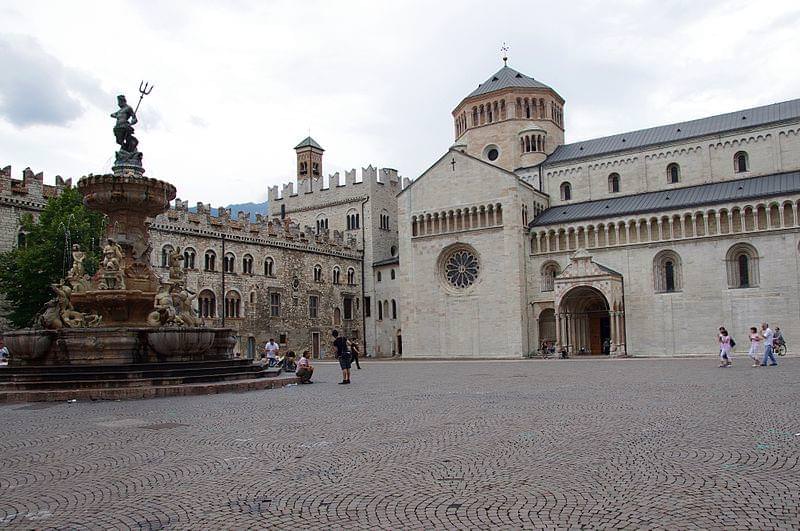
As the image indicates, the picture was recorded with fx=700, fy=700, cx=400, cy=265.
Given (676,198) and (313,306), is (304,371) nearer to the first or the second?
(676,198)

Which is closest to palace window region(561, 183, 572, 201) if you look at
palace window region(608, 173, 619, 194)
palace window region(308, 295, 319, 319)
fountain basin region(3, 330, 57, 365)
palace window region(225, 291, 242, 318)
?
palace window region(608, 173, 619, 194)

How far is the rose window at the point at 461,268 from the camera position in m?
56.7

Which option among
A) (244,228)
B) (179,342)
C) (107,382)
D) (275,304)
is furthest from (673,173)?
(107,382)

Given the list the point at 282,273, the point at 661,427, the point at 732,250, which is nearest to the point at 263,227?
the point at 282,273

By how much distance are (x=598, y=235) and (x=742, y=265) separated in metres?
9.89

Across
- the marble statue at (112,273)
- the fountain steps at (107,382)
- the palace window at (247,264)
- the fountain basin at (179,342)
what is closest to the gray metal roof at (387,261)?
the palace window at (247,264)

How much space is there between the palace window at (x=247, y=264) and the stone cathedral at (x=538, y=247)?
0.18 m

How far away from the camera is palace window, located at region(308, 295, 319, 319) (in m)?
61.8

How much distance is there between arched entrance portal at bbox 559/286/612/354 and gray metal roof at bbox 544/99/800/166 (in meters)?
13.0

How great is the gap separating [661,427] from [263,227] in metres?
50.1

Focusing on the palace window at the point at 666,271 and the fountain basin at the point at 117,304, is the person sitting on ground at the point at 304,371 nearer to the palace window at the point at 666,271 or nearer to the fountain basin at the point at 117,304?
the fountain basin at the point at 117,304

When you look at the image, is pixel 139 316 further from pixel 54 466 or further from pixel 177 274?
pixel 54 466

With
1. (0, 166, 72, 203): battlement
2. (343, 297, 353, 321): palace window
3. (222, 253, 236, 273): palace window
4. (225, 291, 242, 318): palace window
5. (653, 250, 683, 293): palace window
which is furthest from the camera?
(343, 297, 353, 321): palace window

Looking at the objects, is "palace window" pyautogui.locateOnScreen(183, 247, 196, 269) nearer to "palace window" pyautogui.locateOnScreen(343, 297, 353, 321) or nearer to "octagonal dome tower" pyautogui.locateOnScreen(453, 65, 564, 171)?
"palace window" pyautogui.locateOnScreen(343, 297, 353, 321)
